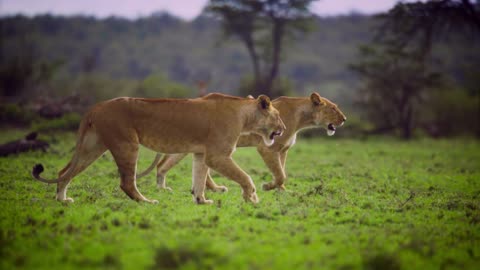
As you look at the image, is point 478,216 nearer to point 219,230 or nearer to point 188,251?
point 219,230

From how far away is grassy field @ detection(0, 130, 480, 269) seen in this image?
4.92 m

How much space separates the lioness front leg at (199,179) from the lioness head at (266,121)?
3.56 ft

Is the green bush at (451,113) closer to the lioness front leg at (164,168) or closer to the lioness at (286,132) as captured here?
the lioness at (286,132)

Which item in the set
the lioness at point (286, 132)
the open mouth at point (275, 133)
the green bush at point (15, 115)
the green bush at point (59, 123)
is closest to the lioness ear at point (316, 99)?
the lioness at point (286, 132)

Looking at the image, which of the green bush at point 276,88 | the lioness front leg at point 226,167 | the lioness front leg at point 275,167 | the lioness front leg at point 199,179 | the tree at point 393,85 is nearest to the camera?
the lioness front leg at point 226,167

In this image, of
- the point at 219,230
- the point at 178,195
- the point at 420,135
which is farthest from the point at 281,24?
the point at 219,230

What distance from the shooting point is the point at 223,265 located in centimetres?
476

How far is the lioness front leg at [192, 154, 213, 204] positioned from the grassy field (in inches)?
7.9

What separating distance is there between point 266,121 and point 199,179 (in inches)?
60.0

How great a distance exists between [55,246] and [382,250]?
3479 mm

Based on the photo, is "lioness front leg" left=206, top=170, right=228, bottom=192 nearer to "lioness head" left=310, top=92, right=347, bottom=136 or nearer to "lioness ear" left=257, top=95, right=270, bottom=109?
"lioness ear" left=257, top=95, right=270, bottom=109

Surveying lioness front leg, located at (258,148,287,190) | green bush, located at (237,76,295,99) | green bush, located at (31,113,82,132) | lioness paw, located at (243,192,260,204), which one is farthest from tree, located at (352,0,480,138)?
lioness paw, located at (243,192,260,204)

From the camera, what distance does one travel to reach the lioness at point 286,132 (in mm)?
9391

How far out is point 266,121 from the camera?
8531 millimetres
